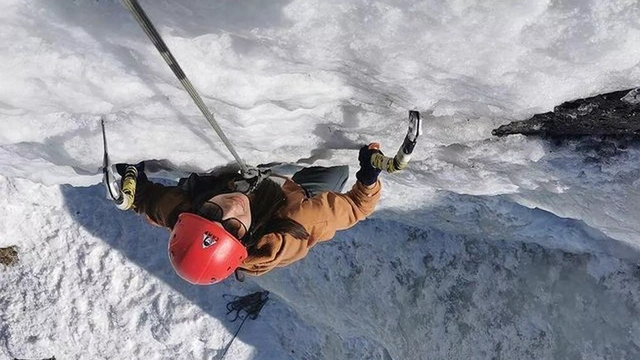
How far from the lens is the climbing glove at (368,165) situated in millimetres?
3510

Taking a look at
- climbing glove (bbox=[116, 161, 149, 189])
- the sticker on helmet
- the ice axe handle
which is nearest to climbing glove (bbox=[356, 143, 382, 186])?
the ice axe handle

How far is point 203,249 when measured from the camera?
327cm

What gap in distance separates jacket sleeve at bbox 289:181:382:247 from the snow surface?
0.30m

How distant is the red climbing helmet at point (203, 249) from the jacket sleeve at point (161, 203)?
0.29 metres

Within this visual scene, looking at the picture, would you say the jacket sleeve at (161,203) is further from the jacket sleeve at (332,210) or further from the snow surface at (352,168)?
the jacket sleeve at (332,210)

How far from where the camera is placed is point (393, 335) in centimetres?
504

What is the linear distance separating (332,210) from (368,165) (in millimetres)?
334

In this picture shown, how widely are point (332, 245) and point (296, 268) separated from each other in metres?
0.37

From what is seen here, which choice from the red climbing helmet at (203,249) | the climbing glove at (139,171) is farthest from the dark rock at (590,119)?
the climbing glove at (139,171)

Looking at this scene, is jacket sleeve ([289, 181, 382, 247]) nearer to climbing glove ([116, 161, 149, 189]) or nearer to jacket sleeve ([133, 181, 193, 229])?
jacket sleeve ([133, 181, 193, 229])

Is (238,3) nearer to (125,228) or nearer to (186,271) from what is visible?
(186,271)

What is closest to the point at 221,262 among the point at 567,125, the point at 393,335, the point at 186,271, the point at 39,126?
the point at 186,271

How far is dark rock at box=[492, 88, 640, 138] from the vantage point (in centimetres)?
273

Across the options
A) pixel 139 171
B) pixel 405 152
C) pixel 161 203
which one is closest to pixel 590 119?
pixel 405 152
